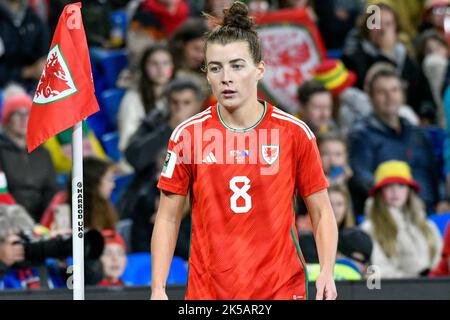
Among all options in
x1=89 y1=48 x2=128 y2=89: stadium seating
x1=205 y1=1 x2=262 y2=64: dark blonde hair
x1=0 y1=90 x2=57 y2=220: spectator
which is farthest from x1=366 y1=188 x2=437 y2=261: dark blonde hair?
x1=205 y1=1 x2=262 y2=64: dark blonde hair

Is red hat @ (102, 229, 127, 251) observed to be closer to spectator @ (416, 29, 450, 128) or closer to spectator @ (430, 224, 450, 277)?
spectator @ (430, 224, 450, 277)

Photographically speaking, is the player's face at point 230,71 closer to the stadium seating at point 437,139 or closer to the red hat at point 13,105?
the red hat at point 13,105

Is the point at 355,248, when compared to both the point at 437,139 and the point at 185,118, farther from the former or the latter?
the point at 437,139

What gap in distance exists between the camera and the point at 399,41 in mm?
10914

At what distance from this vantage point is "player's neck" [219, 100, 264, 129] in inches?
206

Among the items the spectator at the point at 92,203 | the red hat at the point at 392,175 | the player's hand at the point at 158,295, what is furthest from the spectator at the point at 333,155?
the player's hand at the point at 158,295

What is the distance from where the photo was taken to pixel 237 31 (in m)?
5.20

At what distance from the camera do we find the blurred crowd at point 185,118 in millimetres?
7852

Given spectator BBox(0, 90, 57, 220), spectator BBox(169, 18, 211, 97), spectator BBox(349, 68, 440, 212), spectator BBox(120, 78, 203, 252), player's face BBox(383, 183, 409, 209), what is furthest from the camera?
spectator BBox(169, 18, 211, 97)

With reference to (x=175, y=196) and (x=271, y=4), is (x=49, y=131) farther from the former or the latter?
(x=271, y=4)

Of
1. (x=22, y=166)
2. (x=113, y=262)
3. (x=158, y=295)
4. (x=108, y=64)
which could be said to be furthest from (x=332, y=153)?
(x=158, y=295)

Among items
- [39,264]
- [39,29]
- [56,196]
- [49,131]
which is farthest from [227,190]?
[39,29]

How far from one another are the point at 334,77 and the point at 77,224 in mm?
5154

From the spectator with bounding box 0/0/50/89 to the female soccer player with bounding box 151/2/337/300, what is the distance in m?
5.58
